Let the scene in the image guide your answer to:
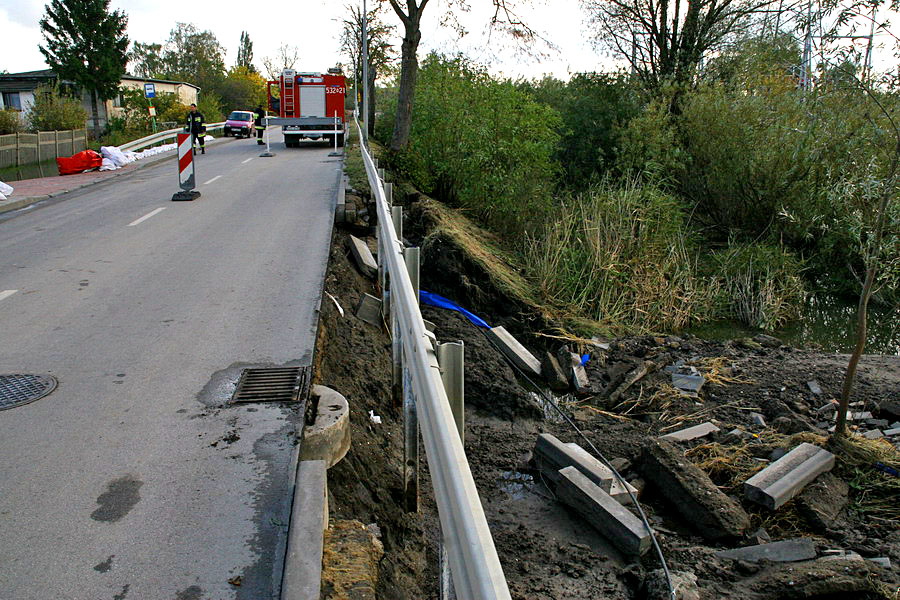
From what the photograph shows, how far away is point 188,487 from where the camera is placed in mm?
4043

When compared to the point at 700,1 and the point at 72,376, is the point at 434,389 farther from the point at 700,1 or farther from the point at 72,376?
the point at 700,1

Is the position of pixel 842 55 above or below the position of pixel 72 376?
above

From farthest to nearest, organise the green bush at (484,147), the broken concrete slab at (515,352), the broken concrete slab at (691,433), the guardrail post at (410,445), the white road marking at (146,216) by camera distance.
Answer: the green bush at (484,147) < the white road marking at (146,216) < the broken concrete slab at (515,352) < the broken concrete slab at (691,433) < the guardrail post at (410,445)

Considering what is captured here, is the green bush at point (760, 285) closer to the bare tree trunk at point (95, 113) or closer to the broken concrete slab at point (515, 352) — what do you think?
the broken concrete slab at point (515, 352)

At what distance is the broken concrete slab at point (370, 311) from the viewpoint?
27.2ft

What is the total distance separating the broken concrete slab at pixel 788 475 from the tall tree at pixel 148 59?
101448 millimetres

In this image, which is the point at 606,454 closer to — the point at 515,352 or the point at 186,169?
the point at 515,352

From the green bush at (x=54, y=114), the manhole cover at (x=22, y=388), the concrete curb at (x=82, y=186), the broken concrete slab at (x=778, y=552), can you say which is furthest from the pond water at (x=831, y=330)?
the green bush at (x=54, y=114)

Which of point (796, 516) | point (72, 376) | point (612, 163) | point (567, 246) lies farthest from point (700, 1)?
point (72, 376)

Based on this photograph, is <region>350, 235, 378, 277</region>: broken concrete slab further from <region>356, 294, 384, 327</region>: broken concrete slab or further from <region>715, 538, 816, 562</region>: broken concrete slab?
<region>715, 538, 816, 562</region>: broken concrete slab

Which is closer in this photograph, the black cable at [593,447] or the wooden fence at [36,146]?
the black cable at [593,447]

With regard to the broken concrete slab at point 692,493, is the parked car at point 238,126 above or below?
above

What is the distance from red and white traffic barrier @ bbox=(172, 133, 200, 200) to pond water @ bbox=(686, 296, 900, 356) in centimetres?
1046

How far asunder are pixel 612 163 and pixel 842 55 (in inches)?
598
